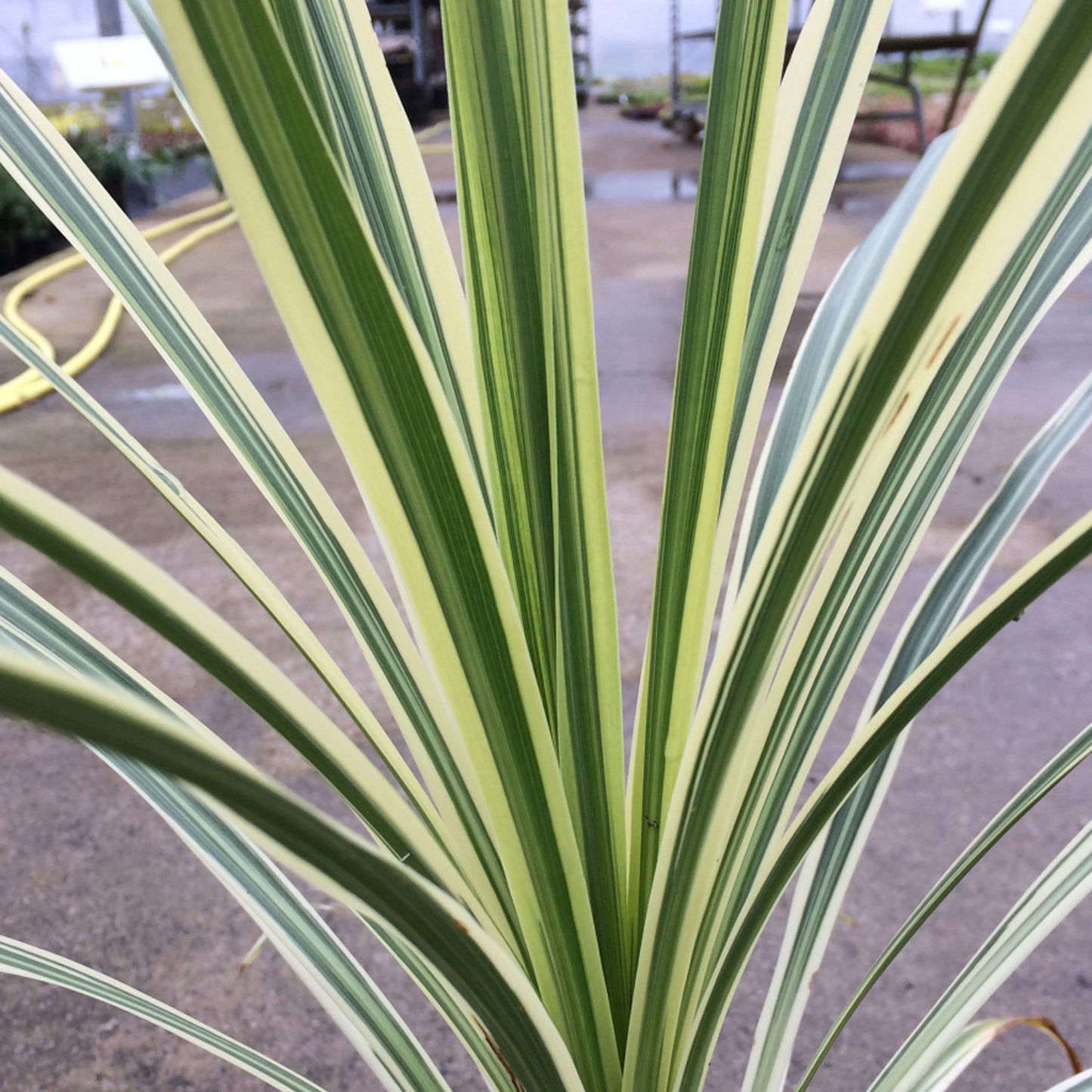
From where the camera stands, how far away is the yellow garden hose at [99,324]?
2586mm

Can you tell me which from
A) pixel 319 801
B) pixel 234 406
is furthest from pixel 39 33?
pixel 234 406

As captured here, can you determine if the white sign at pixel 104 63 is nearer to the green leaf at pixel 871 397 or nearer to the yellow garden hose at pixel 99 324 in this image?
the yellow garden hose at pixel 99 324

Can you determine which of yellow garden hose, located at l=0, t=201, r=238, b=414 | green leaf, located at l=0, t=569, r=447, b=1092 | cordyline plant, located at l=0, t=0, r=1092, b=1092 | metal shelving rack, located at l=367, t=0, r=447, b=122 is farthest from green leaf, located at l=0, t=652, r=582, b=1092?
metal shelving rack, located at l=367, t=0, r=447, b=122

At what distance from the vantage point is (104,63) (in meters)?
4.76

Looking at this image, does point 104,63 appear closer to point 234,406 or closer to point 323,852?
point 234,406

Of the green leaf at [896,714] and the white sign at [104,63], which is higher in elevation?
the white sign at [104,63]

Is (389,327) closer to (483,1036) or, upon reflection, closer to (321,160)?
(321,160)

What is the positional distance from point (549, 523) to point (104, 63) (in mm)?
5367

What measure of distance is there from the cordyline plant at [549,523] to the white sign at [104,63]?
5142mm

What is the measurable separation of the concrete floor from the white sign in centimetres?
298

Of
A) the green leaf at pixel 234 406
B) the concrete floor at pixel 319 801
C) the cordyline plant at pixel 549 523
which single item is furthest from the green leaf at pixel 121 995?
the concrete floor at pixel 319 801

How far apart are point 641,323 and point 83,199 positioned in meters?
3.00

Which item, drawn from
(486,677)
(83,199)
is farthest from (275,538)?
(486,677)

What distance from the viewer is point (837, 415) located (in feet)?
0.68
